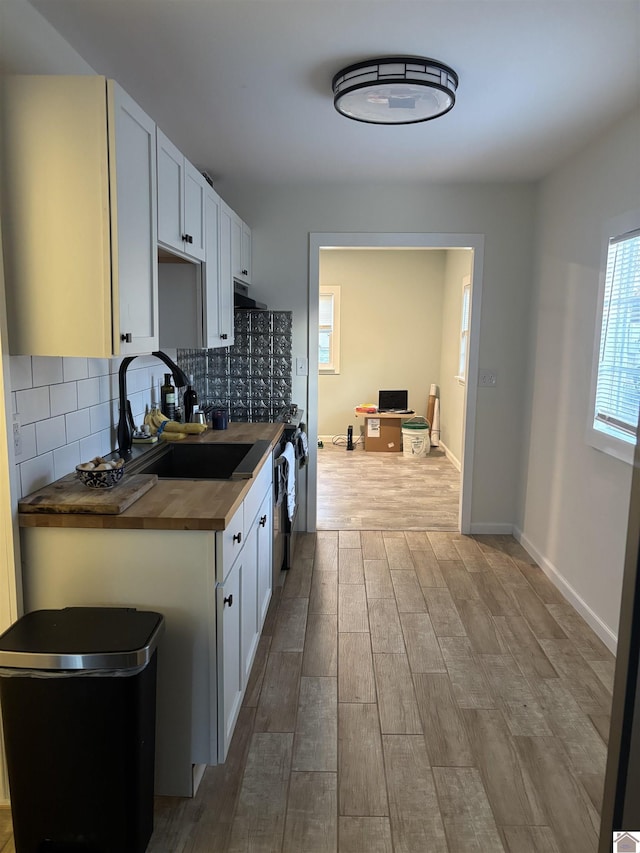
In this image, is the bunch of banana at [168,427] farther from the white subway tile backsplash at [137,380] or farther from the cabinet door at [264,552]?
the cabinet door at [264,552]

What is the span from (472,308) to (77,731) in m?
3.54

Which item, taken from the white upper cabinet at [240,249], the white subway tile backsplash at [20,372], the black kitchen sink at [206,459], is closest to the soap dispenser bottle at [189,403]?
the black kitchen sink at [206,459]

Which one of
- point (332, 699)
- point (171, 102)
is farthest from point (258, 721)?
point (171, 102)

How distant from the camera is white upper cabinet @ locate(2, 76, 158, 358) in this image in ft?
5.59

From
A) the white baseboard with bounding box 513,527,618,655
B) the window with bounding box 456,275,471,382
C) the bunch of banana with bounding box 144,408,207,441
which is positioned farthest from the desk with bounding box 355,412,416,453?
the bunch of banana with bounding box 144,408,207,441

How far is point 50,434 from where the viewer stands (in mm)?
2035

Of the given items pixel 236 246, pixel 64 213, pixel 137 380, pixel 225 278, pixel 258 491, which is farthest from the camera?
pixel 236 246

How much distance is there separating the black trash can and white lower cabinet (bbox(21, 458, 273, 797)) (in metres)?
0.19

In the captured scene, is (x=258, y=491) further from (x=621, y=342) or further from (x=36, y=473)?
(x=621, y=342)

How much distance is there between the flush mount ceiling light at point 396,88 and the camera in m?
2.20

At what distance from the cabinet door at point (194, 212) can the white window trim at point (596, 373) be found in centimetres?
195

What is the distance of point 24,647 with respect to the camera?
61.1 inches

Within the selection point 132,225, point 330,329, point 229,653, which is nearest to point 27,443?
point 132,225

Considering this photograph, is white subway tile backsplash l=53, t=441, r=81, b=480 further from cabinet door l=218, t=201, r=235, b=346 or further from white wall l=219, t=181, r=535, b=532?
white wall l=219, t=181, r=535, b=532
